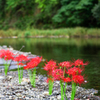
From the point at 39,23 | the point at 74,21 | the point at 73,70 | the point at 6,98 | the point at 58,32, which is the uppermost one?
the point at 39,23

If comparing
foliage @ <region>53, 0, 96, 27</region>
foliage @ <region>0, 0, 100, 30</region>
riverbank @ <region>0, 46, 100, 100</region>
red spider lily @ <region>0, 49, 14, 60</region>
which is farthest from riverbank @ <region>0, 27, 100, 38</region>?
riverbank @ <region>0, 46, 100, 100</region>

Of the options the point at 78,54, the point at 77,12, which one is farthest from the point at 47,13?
the point at 78,54

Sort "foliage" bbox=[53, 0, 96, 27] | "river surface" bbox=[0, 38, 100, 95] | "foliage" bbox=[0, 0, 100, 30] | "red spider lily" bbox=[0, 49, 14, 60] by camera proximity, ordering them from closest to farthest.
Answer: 1. "red spider lily" bbox=[0, 49, 14, 60]
2. "river surface" bbox=[0, 38, 100, 95]
3. "foliage" bbox=[53, 0, 96, 27]
4. "foliage" bbox=[0, 0, 100, 30]

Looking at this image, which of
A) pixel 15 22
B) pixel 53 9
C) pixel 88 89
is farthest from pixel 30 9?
pixel 88 89

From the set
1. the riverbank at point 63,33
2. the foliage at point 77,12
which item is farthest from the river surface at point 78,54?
the foliage at point 77,12

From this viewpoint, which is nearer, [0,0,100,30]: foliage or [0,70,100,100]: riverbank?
[0,70,100,100]: riverbank

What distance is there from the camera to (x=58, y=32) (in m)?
37.0

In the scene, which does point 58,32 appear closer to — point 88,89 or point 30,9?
point 30,9

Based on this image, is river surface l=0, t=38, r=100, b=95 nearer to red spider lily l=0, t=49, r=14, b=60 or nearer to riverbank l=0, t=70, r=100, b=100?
riverbank l=0, t=70, r=100, b=100

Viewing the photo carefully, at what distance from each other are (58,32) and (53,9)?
43.1ft

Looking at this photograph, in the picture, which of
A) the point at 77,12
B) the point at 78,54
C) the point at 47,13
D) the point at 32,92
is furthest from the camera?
the point at 47,13

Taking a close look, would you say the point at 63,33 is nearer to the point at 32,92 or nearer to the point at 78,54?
the point at 78,54

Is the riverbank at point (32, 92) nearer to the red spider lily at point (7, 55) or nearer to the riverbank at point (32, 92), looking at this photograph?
the riverbank at point (32, 92)

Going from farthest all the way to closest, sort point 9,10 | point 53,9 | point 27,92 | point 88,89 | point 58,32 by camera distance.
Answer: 1. point 9,10
2. point 53,9
3. point 58,32
4. point 88,89
5. point 27,92
